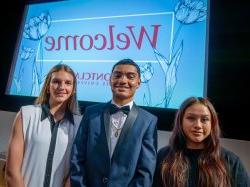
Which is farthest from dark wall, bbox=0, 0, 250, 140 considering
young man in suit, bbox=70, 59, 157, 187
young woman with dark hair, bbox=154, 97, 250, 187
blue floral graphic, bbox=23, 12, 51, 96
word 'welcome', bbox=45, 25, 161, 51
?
blue floral graphic, bbox=23, 12, 51, 96

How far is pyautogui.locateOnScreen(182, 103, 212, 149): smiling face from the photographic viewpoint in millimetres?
1396

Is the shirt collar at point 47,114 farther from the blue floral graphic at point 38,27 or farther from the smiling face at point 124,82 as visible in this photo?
the blue floral graphic at point 38,27

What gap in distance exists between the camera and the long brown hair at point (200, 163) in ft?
4.38

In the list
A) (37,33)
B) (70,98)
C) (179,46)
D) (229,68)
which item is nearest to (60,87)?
(70,98)

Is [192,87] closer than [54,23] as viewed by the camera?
Yes

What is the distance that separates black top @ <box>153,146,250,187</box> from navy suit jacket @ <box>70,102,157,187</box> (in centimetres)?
7

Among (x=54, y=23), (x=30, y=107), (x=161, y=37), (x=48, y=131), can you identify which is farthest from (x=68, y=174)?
(x=54, y=23)

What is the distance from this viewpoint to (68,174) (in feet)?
4.89

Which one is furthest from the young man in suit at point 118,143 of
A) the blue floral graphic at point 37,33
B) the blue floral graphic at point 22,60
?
the blue floral graphic at point 22,60

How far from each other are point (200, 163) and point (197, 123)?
0.18m

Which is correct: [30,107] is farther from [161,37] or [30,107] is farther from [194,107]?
[161,37]

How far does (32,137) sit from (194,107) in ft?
2.68

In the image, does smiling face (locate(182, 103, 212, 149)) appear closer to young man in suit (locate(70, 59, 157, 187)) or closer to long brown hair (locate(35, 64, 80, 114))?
young man in suit (locate(70, 59, 157, 187))

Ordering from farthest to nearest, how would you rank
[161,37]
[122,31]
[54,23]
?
[54,23]
[122,31]
[161,37]
